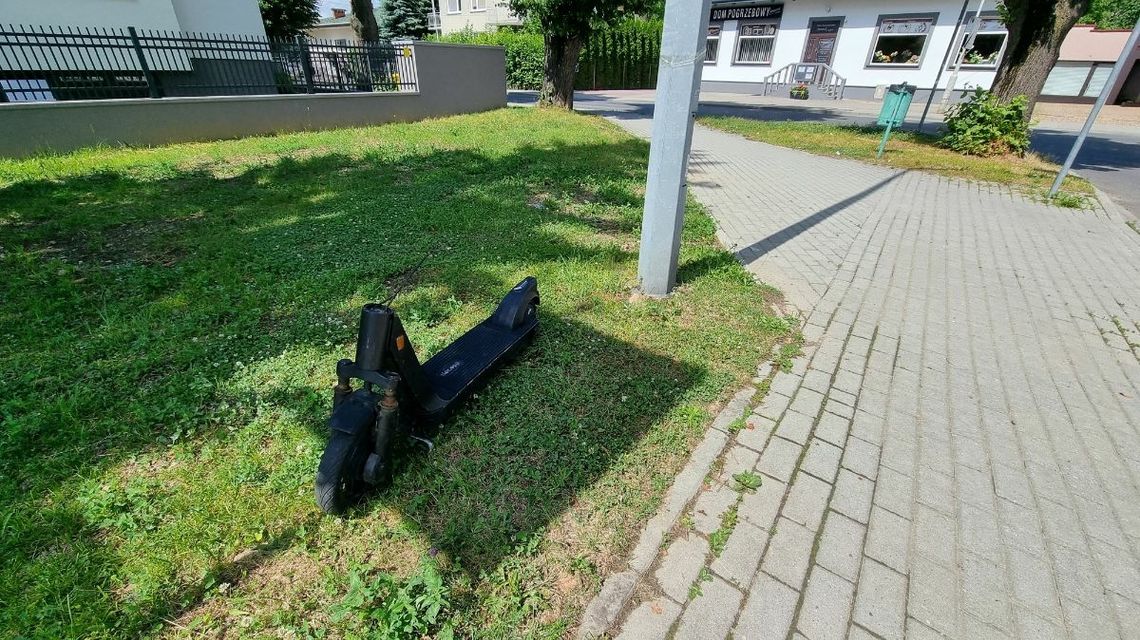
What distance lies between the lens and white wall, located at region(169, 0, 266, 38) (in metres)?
12.1

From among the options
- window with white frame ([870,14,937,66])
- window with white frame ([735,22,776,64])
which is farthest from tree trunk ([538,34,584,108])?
window with white frame ([735,22,776,64])

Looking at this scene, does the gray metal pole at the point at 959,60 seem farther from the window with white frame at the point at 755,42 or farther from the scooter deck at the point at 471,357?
the scooter deck at the point at 471,357

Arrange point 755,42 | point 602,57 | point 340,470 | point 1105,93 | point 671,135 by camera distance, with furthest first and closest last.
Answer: point 602,57
point 755,42
point 1105,93
point 671,135
point 340,470

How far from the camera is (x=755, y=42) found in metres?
27.7

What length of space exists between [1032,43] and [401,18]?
114 ft

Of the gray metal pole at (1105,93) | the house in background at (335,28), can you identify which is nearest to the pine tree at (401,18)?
the house in background at (335,28)

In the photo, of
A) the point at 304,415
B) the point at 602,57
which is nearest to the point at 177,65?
the point at 304,415

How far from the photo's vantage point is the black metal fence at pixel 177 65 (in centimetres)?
791

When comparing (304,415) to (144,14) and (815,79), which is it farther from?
(815,79)

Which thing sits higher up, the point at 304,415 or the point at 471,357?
the point at 471,357

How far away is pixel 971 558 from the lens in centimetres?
196

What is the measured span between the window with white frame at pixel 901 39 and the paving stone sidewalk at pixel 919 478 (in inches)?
930

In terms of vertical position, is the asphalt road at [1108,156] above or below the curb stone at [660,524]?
below

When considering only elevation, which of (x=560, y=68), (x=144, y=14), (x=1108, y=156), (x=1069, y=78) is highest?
(x=144, y=14)
